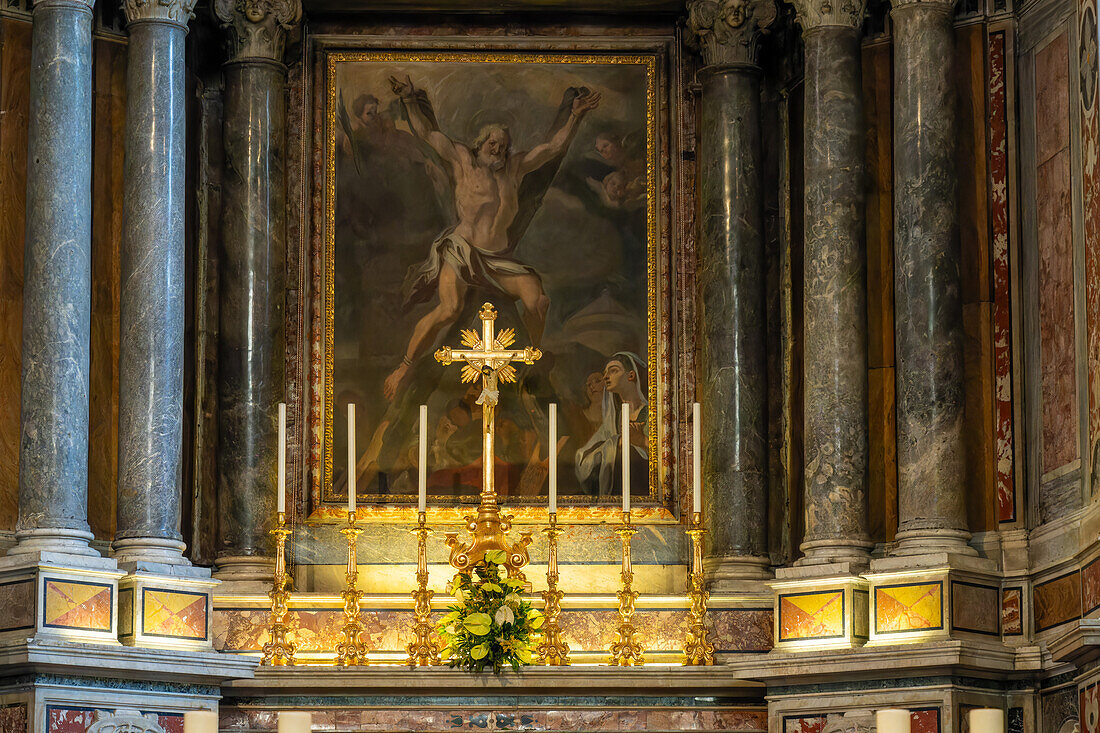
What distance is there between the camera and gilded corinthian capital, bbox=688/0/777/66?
15812mm

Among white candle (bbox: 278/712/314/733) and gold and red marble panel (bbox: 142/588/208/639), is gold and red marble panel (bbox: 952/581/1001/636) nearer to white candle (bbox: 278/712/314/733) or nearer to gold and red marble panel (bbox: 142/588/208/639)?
gold and red marble panel (bbox: 142/588/208/639)

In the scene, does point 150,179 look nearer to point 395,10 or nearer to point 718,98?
point 395,10

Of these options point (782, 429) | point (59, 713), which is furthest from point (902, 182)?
point (59, 713)

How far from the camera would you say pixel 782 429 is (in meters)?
15.7

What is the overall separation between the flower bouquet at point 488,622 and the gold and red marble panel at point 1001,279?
11.1 ft

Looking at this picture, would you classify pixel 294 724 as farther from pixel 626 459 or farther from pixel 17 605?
pixel 626 459

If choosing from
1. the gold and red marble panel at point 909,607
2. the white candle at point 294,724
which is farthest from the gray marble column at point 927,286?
the white candle at point 294,724

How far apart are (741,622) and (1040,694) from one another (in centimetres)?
227

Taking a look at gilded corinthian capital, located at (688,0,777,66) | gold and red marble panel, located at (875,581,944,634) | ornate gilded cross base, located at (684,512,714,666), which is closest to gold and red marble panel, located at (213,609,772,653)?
ornate gilded cross base, located at (684,512,714,666)

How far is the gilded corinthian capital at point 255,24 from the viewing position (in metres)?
15.8

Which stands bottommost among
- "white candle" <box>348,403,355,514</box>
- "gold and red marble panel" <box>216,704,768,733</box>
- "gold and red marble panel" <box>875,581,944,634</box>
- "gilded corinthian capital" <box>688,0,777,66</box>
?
"gold and red marble panel" <box>216,704,768,733</box>

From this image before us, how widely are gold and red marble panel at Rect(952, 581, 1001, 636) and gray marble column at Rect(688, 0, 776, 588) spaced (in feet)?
7.01

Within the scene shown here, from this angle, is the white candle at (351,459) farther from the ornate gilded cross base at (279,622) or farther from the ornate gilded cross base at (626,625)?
the ornate gilded cross base at (626,625)

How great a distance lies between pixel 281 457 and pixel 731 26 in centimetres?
485
